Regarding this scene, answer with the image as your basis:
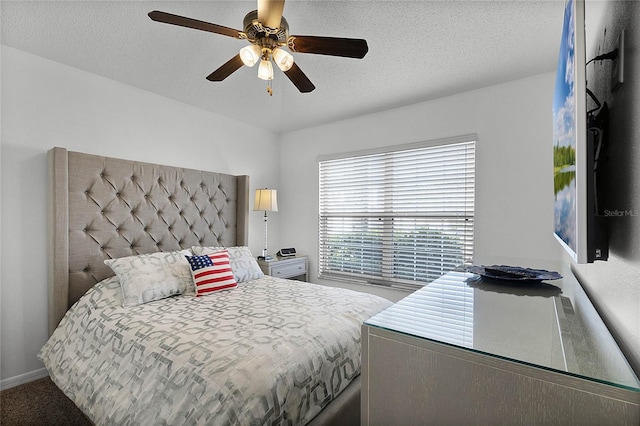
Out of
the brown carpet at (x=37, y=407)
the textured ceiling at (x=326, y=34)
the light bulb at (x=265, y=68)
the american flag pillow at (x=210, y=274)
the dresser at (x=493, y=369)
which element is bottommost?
the brown carpet at (x=37, y=407)

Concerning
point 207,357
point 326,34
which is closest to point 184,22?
point 326,34

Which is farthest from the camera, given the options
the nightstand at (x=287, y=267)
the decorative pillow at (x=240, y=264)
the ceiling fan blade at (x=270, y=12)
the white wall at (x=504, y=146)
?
the nightstand at (x=287, y=267)

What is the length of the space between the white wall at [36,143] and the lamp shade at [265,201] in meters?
1.19

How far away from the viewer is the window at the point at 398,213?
2875 mm

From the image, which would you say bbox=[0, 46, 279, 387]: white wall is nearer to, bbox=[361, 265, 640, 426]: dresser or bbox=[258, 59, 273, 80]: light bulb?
bbox=[258, 59, 273, 80]: light bulb

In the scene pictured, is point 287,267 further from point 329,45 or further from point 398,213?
point 329,45

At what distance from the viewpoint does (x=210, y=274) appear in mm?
2277

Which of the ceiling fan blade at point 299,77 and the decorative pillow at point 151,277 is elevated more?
the ceiling fan blade at point 299,77

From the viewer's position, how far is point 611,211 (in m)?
0.77

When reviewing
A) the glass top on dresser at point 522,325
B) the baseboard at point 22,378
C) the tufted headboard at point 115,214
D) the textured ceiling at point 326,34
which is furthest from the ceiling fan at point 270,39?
the baseboard at point 22,378

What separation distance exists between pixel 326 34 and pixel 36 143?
2247 mm

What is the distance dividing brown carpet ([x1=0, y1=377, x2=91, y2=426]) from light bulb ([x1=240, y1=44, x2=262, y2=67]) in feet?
7.40

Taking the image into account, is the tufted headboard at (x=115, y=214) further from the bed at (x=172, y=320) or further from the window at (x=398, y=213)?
the window at (x=398, y=213)

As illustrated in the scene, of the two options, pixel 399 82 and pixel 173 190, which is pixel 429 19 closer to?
pixel 399 82
